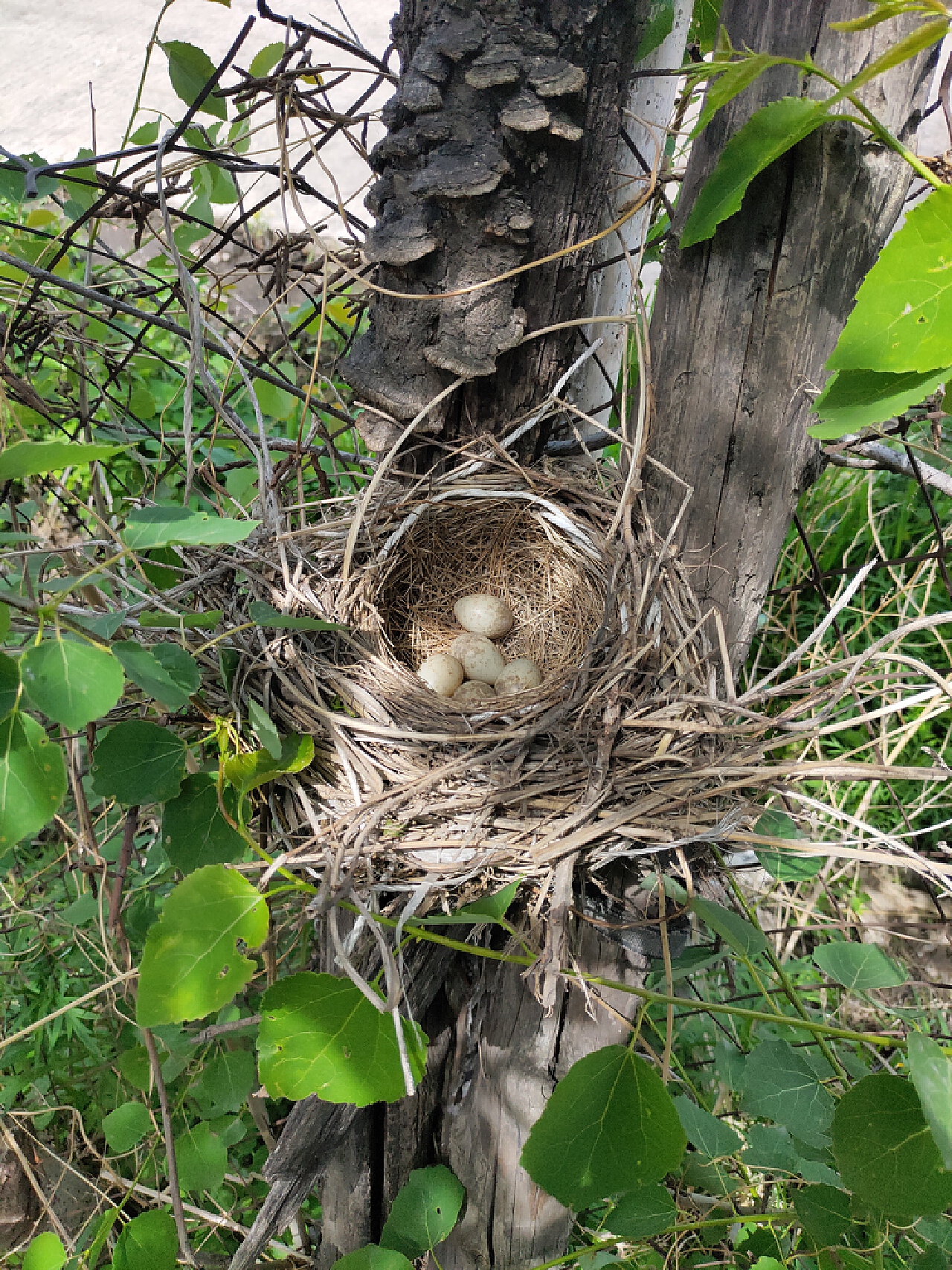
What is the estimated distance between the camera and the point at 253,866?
888 mm

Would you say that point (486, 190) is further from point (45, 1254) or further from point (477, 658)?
point (45, 1254)

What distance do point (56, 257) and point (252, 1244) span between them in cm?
131

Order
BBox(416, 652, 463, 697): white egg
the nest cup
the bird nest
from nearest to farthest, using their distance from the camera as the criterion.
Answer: the bird nest, the nest cup, BBox(416, 652, 463, 697): white egg

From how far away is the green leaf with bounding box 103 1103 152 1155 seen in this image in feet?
4.06

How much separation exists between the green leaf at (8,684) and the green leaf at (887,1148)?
75 cm

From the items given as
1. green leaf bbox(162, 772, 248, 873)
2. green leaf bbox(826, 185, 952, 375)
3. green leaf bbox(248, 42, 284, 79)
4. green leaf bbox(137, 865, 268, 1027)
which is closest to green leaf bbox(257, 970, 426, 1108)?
green leaf bbox(137, 865, 268, 1027)

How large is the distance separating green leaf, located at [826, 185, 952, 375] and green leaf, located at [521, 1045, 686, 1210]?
0.66 meters

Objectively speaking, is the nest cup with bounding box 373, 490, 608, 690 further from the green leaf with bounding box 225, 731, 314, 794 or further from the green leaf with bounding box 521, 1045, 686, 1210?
the green leaf with bounding box 521, 1045, 686, 1210

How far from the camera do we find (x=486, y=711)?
1223 mm

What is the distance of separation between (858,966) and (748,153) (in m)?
0.89

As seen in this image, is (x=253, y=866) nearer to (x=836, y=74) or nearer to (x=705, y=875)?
(x=705, y=875)

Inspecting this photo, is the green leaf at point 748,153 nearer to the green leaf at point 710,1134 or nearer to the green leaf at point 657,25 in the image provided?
the green leaf at point 657,25

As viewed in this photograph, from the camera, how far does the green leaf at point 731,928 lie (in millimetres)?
865

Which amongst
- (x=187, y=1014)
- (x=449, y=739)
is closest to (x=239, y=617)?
(x=449, y=739)
